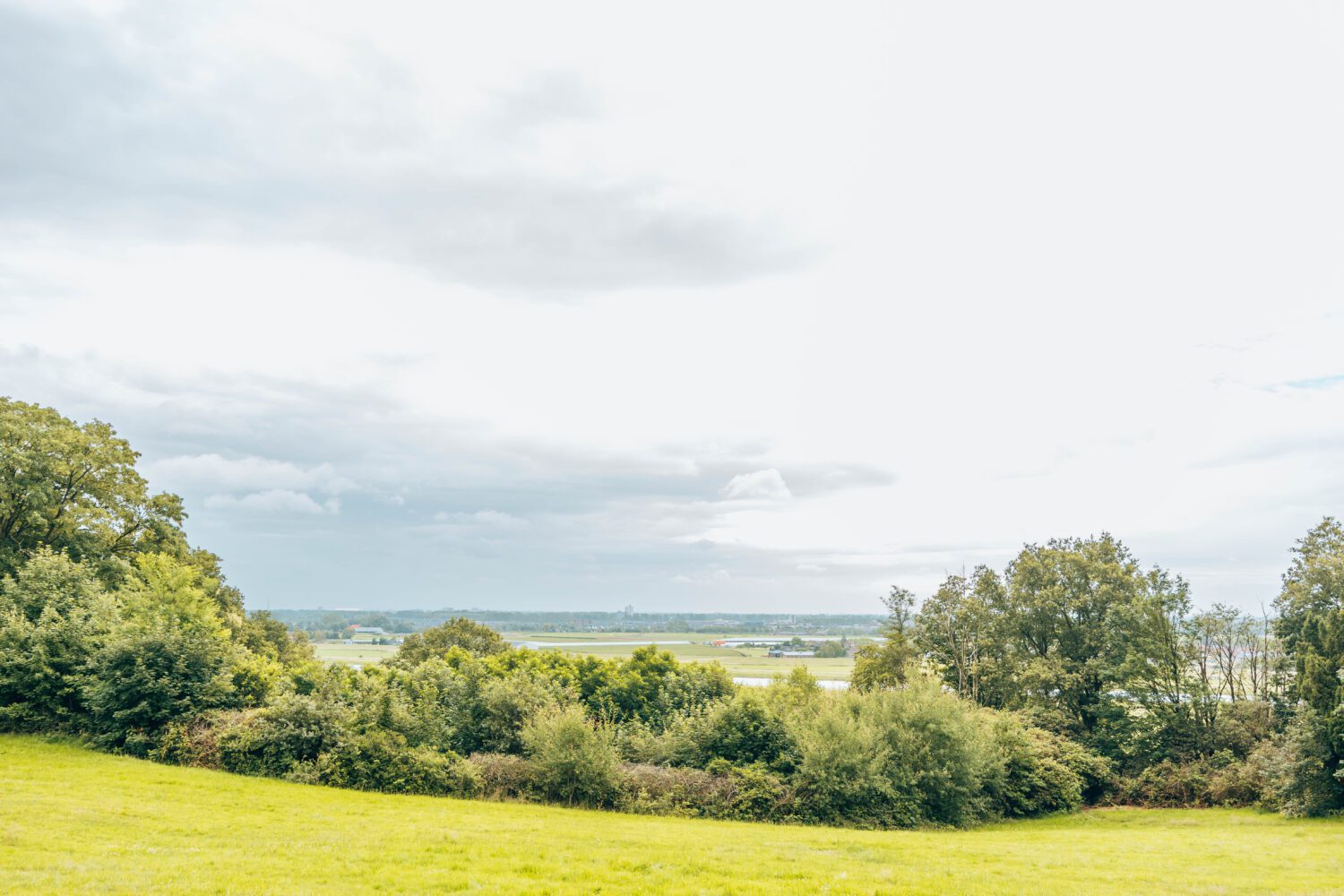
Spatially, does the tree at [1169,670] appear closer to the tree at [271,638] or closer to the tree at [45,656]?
the tree at [45,656]

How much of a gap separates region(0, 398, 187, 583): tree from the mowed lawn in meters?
14.2

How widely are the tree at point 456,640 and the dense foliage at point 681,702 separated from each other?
16642 mm

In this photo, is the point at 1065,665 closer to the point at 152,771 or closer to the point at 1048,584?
the point at 1048,584

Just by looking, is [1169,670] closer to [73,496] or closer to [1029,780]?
[1029,780]

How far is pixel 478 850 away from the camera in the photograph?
17.1 m

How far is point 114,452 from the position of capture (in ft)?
137

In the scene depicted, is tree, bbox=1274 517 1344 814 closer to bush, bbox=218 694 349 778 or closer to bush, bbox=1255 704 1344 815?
bush, bbox=1255 704 1344 815

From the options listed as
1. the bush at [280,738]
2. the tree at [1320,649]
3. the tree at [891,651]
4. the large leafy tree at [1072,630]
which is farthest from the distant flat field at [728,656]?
the bush at [280,738]

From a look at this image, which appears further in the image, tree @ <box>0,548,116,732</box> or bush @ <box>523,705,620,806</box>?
tree @ <box>0,548,116,732</box>

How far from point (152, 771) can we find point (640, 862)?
1858 centimetres

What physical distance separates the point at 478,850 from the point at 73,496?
36.6 m

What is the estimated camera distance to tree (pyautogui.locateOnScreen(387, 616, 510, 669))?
6454cm

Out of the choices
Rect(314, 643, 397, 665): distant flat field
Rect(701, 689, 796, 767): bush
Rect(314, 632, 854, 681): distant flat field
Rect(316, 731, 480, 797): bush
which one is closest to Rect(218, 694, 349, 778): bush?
Rect(316, 731, 480, 797): bush

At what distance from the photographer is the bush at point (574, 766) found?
93.1ft
